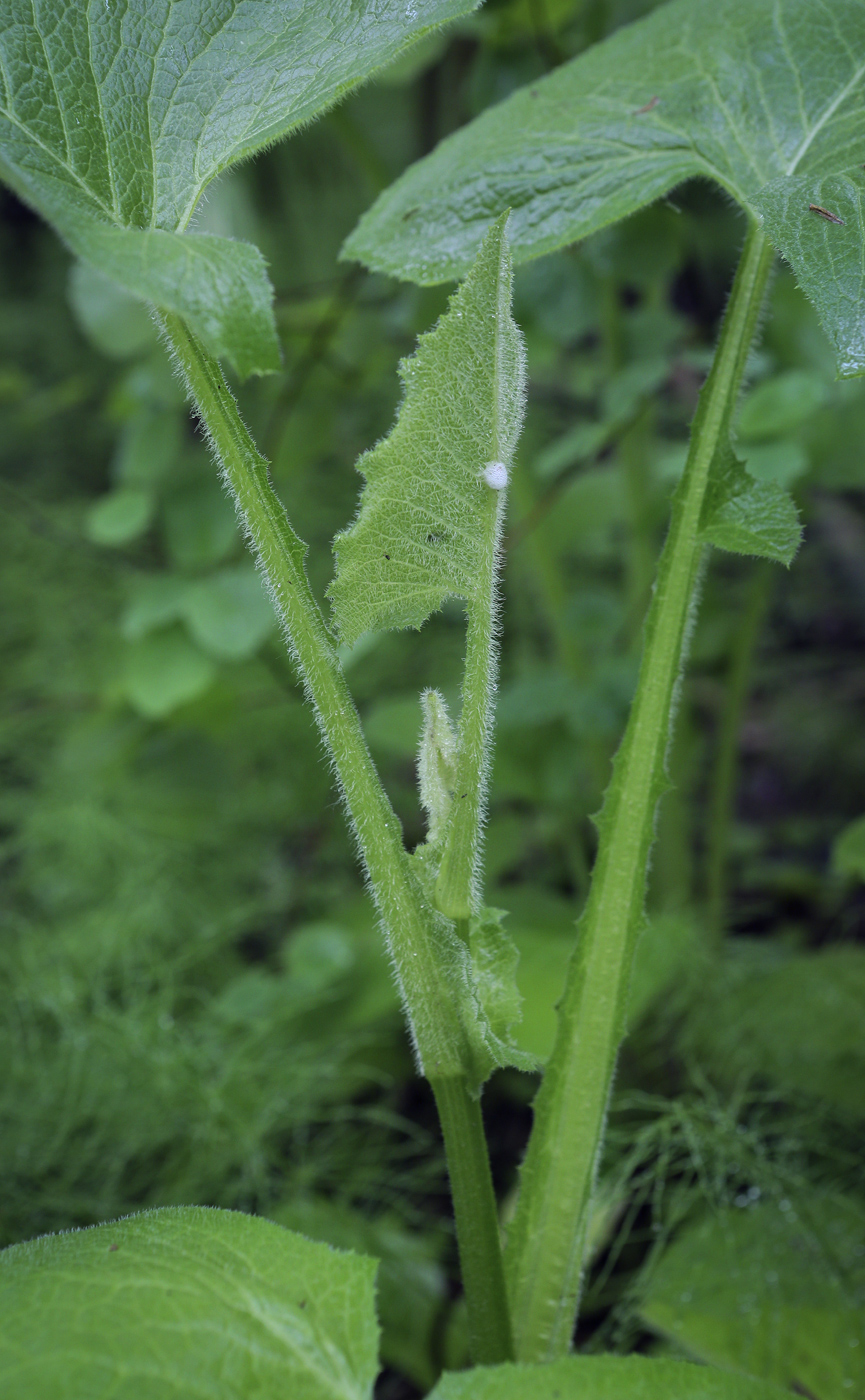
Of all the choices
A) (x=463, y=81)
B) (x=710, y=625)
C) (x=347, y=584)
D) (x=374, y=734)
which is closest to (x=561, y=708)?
(x=374, y=734)

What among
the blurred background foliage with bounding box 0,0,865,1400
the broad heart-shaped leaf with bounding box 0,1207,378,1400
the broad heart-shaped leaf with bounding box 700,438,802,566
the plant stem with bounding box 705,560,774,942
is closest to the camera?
the broad heart-shaped leaf with bounding box 0,1207,378,1400

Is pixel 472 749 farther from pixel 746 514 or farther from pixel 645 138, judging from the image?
pixel 645 138

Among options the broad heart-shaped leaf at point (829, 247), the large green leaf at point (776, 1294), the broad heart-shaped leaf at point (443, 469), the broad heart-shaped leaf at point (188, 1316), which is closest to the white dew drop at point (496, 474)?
the broad heart-shaped leaf at point (443, 469)

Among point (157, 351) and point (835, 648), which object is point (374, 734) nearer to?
point (157, 351)

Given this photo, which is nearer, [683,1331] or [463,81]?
[683,1331]

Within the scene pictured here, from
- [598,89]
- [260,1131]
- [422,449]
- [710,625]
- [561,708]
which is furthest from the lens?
[710,625]

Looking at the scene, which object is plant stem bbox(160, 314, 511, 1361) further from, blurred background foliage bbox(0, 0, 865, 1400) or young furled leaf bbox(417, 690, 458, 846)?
blurred background foliage bbox(0, 0, 865, 1400)

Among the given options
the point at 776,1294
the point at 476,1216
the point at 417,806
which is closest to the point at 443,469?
the point at 476,1216

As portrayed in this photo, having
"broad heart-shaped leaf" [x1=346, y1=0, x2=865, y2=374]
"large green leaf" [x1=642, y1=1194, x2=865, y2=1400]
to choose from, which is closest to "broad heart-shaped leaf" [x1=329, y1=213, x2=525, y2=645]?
"broad heart-shaped leaf" [x1=346, y1=0, x2=865, y2=374]
